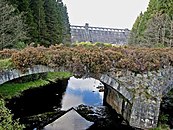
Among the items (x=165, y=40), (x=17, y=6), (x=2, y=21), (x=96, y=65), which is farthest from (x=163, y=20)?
(x=96, y=65)

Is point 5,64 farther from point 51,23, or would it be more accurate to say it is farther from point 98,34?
point 98,34

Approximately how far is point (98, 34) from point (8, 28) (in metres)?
68.6

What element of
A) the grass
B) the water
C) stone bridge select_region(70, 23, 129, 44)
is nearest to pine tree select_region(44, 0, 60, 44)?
the grass

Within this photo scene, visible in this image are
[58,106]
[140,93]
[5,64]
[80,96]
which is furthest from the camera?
[80,96]

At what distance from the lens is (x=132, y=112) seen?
50.9ft

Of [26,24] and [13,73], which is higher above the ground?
[26,24]

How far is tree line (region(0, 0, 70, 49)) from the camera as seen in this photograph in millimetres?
24000

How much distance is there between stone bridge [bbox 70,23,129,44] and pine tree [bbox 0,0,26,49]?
58.3 m

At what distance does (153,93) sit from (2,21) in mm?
14528

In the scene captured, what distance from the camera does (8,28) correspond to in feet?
81.3

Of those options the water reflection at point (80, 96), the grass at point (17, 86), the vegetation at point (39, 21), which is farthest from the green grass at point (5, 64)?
the vegetation at point (39, 21)

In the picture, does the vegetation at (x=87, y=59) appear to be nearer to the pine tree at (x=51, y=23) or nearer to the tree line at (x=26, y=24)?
the tree line at (x=26, y=24)

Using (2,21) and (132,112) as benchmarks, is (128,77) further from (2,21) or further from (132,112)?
(2,21)

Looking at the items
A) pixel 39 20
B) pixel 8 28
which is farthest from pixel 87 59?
pixel 39 20
